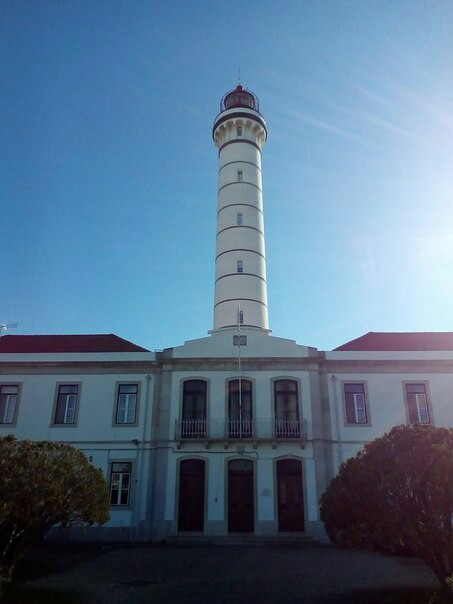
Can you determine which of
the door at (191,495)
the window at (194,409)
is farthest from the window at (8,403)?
the door at (191,495)

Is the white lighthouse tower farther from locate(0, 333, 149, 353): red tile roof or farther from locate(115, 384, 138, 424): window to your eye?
locate(115, 384, 138, 424): window

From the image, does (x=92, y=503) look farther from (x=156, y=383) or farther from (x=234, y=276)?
(x=234, y=276)

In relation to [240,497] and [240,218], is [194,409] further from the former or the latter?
A: [240,218]

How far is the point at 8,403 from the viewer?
61.3ft

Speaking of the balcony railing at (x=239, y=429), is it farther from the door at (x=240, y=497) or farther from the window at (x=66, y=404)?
the window at (x=66, y=404)

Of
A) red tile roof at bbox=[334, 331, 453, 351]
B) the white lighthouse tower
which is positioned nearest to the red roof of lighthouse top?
the white lighthouse tower

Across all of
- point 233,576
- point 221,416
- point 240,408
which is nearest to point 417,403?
point 240,408

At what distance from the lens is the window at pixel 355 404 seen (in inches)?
712

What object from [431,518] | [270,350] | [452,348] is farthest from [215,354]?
[431,518]

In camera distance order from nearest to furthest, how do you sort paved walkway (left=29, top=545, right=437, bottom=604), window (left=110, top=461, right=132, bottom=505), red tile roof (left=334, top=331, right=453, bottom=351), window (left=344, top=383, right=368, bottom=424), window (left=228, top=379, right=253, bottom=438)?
paved walkway (left=29, top=545, right=437, bottom=604) < window (left=110, top=461, right=132, bottom=505) < window (left=228, top=379, right=253, bottom=438) < window (left=344, top=383, right=368, bottom=424) < red tile roof (left=334, top=331, right=453, bottom=351)

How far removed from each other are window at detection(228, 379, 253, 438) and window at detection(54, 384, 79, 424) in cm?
583

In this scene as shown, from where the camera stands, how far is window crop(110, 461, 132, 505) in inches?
675

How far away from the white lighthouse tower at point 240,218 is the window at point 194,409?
13.8ft

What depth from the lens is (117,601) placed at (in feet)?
26.6
